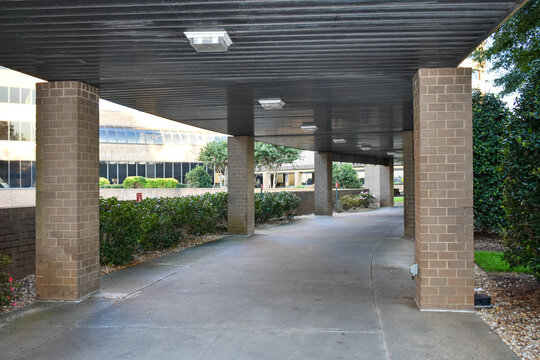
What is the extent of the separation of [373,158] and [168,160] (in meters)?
18.5

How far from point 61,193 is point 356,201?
24313 mm

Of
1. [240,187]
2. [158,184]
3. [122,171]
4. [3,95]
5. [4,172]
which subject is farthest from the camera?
[122,171]

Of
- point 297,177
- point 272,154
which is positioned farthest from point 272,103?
point 297,177

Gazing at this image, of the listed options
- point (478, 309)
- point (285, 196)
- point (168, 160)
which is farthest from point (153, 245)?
point (168, 160)

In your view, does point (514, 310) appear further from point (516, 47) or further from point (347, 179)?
point (347, 179)

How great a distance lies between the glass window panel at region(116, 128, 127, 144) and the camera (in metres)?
36.7

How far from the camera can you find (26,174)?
1297 inches

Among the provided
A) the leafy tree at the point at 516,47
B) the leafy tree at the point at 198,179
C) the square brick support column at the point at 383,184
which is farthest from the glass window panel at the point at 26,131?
the leafy tree at the point at 516,47

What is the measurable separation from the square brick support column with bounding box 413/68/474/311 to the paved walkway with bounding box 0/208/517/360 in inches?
18.8

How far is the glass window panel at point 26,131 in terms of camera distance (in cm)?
3306

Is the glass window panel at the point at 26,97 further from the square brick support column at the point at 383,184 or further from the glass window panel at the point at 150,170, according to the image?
the square brick support column at the point at 383,184

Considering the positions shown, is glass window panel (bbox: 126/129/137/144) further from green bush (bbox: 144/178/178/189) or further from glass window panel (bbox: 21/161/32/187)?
green bush (bbox: 144/178/178/189)

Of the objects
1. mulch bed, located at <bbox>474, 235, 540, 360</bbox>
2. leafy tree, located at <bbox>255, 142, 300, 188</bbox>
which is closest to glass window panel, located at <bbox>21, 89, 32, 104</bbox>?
leafy tree, located at <bbox>255, 142, 300, 188</bbox>

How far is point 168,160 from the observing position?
39.3 metres
